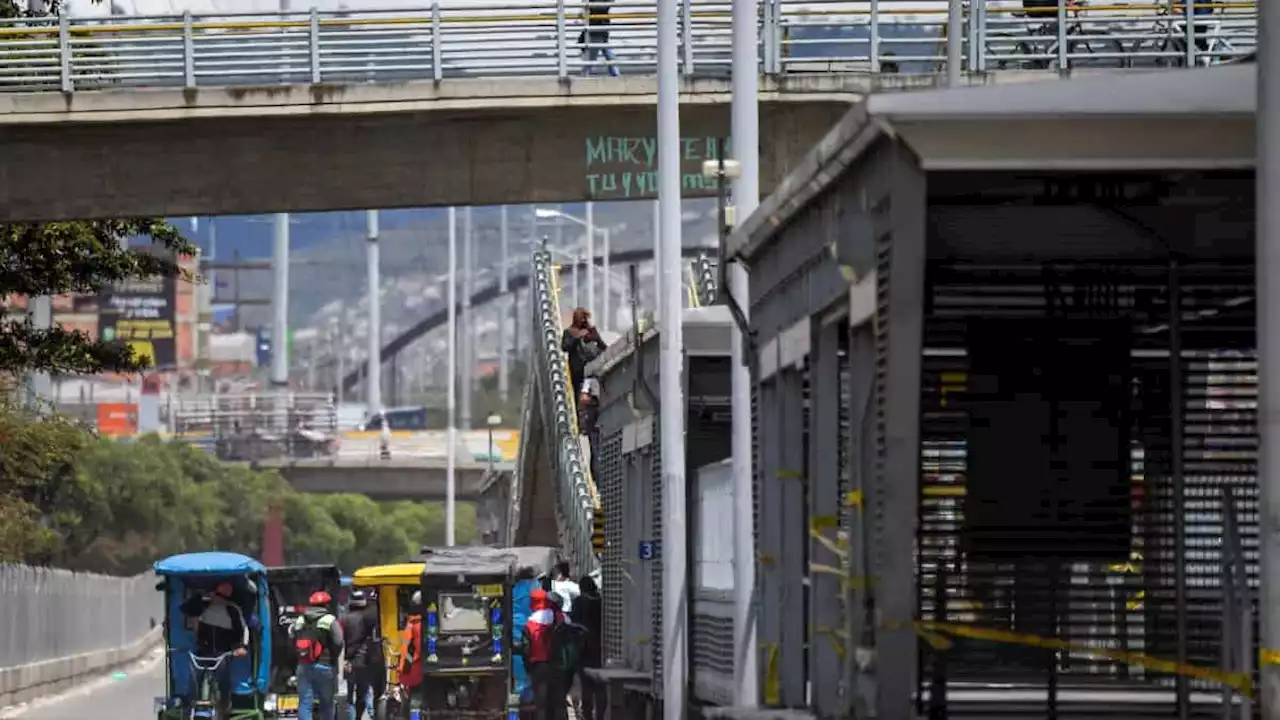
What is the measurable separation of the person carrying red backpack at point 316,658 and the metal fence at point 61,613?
42.0ft

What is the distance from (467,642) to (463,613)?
351 mm

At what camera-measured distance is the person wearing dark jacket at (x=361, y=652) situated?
3372cm

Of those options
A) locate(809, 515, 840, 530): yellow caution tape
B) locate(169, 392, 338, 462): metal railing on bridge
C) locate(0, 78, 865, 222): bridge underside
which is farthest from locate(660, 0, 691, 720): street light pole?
locate(169, 392, 338, 462): metal railing on bridge

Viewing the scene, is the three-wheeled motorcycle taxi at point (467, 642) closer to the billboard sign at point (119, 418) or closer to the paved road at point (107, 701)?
the paved road at point (107, 701)

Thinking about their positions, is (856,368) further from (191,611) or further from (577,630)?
(191,611)

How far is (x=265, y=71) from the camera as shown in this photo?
36969mm

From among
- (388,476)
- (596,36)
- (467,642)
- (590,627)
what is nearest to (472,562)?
(467,642)

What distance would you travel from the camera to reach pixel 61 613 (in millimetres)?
53000

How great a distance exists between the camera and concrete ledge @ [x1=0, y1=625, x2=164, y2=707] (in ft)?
144

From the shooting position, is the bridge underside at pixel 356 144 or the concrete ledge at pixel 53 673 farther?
the concrete ledge at pixel 53 673

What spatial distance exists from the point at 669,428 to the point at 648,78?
36.1ft

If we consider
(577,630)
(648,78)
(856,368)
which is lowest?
(577,630)

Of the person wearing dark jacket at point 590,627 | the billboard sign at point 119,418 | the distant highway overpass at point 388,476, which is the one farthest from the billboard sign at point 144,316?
the person wearing dark jacket at point 590,627

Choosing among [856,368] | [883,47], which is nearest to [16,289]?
[883,47]
